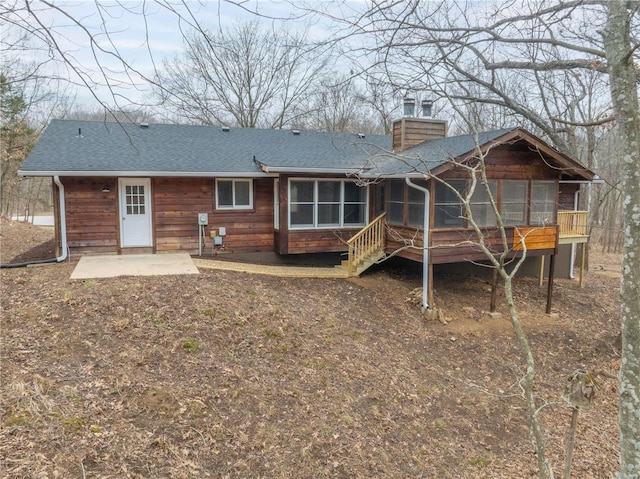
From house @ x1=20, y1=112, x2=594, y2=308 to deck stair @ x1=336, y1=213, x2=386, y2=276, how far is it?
0.04 m

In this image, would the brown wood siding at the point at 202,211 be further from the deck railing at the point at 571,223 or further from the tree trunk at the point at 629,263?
the tree trunk at the point at 629,263

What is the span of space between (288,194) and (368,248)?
2.61m

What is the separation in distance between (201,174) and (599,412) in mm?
9770

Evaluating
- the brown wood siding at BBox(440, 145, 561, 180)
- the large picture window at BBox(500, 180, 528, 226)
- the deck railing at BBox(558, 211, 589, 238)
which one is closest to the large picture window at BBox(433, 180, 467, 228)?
the brown wood siding at BBox(440, 145, 561, 180)

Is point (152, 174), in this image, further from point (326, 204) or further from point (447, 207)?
point (447, 207)

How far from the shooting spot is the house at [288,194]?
34.4ft

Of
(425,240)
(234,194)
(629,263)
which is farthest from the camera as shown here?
(234,194)

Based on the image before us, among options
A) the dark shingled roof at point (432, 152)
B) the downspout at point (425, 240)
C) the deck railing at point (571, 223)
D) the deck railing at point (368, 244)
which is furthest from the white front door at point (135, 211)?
the deck railing at point (571, 223)

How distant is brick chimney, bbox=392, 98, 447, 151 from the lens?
13.0 metres

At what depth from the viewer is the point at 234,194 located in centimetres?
1202

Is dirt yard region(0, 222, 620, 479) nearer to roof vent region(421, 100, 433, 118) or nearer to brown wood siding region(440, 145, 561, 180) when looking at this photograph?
brown wood siding region(440, 145, 561, 180)

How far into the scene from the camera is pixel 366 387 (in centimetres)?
675

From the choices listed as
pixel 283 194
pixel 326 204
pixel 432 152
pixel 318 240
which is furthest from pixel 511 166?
pixel 283 194

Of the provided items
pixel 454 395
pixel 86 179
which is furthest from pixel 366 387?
pixel 86 179
